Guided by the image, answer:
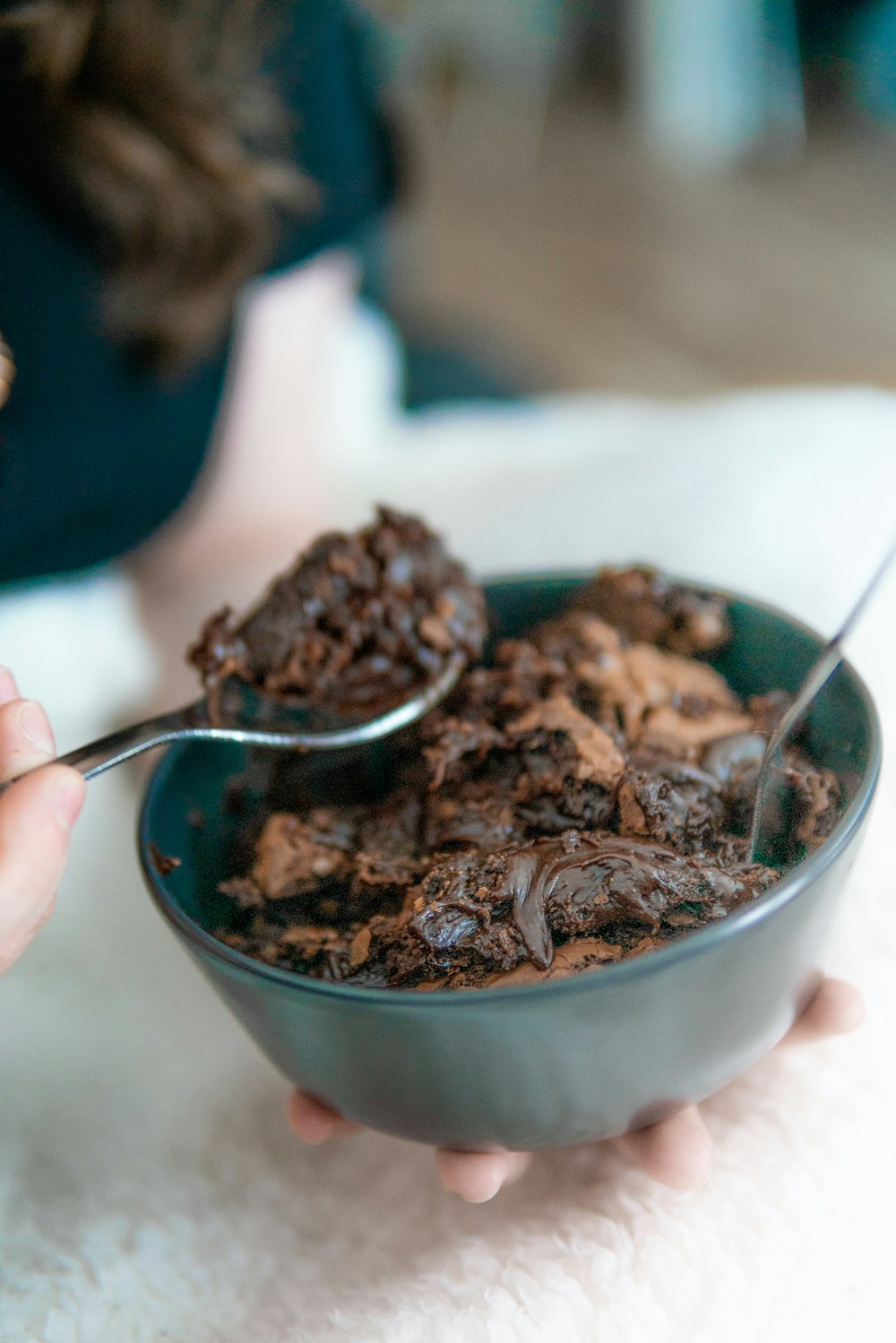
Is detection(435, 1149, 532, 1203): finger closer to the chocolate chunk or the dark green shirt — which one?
the chocolate chunk

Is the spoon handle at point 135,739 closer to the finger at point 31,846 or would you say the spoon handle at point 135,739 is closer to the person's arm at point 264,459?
the finger at point 31,846

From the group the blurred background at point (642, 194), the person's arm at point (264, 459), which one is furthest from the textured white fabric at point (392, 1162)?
the blurred background at point (642, 194)

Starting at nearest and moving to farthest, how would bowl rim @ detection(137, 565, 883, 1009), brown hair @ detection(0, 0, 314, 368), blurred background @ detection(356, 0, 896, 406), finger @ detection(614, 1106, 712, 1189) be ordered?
bowl rim @ detection(137, 565, 883, 1009), finger @ detection(614, 1106, 712, 1189), brown hair @ detection(0, 0, 314, 368), blurred background @ detection(356, 0, 896, 406)

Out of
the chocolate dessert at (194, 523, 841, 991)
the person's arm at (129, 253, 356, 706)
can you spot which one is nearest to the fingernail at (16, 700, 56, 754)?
the chocolate dessert at (194, 523, 841, 991)

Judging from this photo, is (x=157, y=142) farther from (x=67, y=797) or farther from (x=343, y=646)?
(x=67, y=797)

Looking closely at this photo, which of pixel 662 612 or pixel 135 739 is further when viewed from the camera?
pixel 662 612

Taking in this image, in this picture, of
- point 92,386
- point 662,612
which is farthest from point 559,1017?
point 92,386
